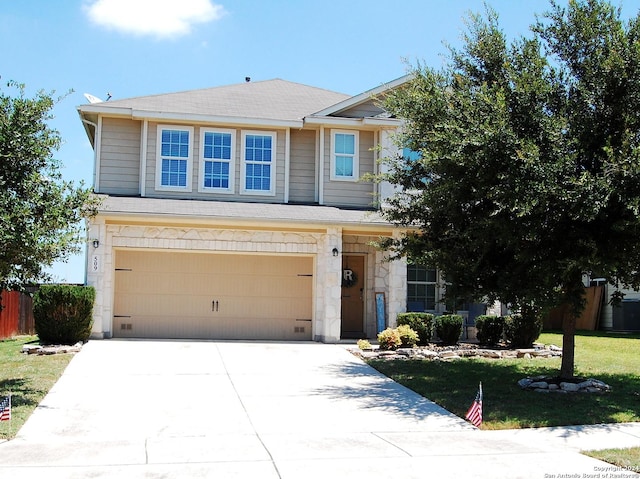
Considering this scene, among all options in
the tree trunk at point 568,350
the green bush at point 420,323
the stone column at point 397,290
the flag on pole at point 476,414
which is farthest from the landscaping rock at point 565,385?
the stone column at point 397,290

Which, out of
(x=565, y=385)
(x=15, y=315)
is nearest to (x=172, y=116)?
(x=15, y=315)

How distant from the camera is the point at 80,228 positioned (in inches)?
410

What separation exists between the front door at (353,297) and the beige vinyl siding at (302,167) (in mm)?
2123

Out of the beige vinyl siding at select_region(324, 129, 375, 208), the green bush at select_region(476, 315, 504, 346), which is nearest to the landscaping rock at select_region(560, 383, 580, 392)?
the green bush at select_region(476, 315, 504, 346)

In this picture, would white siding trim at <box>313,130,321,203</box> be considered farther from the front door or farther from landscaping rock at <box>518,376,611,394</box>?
landscaping rock at <box>518,376,611,394</box>

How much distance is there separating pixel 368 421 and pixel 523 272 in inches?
154

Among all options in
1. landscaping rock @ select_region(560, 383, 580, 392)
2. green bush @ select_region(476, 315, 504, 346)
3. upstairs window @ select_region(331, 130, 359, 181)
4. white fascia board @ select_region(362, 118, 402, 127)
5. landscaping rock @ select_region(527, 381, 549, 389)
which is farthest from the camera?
upstairs window @ select_region(331, 130, 359, 181)

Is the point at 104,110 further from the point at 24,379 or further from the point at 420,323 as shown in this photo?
the point at 420,323

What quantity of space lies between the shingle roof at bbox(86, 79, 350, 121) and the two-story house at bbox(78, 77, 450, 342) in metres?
0.09

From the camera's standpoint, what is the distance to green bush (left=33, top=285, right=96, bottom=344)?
1462cm

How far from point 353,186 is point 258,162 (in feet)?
9.02

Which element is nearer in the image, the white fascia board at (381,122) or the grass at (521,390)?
the grass at (521,390)

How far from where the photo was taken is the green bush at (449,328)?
16984mm

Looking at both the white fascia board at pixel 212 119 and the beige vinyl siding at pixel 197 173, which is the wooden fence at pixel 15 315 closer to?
the beige vinyl siding at pixel 197 173
